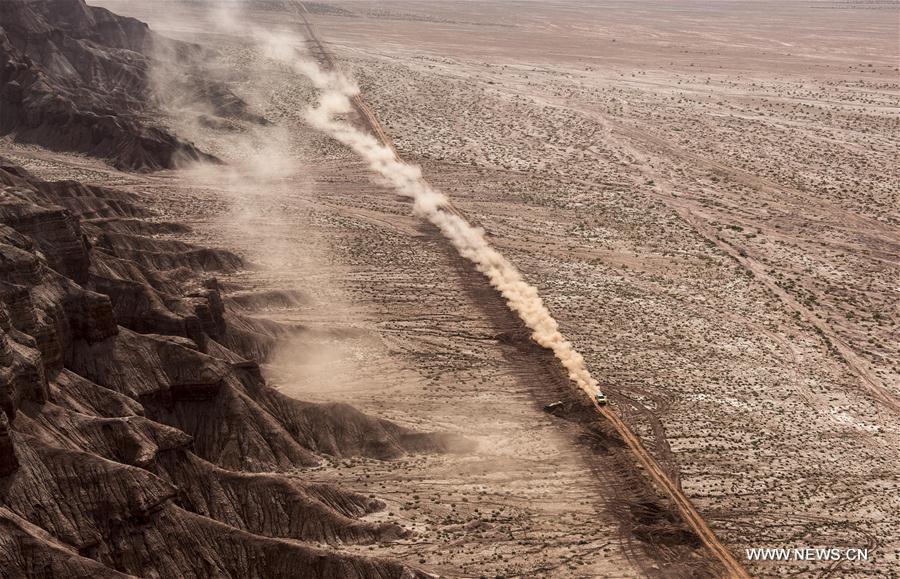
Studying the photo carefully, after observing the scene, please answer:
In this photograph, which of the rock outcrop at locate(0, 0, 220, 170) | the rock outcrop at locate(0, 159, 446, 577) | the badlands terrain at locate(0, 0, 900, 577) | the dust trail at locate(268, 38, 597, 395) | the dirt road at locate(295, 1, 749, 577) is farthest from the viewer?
the rock outcrop at locate(0, 0, 220, 170)

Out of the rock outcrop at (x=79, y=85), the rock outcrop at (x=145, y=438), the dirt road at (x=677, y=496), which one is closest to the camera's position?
the rock outcrop at (x=145, y=438)

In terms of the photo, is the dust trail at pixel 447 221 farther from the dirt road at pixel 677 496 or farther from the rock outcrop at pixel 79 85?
the rock outcrop at pixel 79 85

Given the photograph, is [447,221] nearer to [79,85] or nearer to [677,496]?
[677,496]

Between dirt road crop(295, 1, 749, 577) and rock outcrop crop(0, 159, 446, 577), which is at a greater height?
rock outcrop crop(0, 159, 446, 577)

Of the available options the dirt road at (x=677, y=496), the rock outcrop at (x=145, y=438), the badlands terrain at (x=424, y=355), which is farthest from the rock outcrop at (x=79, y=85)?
the dirt road at (x=677, y=496)

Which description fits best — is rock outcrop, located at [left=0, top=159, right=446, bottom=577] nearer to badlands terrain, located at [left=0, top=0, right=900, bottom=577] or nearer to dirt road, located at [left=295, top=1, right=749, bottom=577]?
badlands terrain, located at [left=0, top=0, right=900, bottom=577]

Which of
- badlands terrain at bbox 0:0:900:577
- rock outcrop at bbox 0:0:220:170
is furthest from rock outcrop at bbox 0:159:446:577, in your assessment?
rock outcrop at bbox 0:0:220:170

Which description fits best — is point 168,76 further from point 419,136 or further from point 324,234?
point 324,234
